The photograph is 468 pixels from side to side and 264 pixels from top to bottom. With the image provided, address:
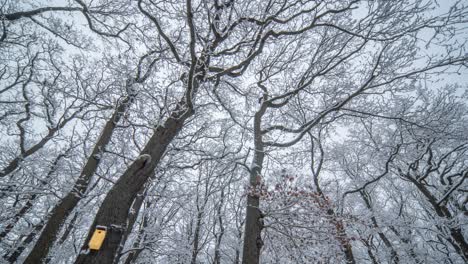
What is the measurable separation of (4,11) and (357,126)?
12.9 metres

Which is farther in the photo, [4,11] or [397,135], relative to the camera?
[397,135]

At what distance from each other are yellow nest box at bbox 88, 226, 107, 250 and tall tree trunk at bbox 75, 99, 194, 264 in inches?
5.7

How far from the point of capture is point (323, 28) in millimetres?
6387

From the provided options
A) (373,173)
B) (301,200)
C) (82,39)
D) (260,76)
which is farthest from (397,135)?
(82,39)

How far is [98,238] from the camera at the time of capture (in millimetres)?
2645

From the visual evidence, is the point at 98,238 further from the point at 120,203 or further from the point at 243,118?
the point at 243,118

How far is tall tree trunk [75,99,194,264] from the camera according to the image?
2.77 meters

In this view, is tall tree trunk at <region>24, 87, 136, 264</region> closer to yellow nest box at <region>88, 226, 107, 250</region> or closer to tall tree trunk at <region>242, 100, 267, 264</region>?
yellow nest box at <region>88, 226, 107, 250</region>

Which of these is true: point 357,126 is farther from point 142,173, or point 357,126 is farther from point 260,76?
point 142,173

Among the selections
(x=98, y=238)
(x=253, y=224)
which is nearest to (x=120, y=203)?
(x=98, y=238)

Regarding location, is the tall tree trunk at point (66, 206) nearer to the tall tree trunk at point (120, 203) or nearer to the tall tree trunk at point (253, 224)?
the tall tree trunk at point (120, 203)

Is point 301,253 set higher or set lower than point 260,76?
lower

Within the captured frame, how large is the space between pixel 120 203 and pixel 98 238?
0.55m

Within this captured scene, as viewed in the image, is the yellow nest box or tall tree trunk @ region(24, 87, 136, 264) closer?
the yellow nest box
